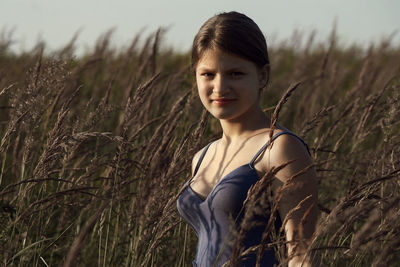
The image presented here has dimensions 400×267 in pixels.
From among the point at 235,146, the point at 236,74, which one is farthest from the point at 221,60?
the point at 235,146

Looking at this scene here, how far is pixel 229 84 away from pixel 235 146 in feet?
0.76

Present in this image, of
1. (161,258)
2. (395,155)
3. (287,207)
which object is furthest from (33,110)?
(395,155)

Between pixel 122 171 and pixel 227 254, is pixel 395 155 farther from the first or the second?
pixel 122 171

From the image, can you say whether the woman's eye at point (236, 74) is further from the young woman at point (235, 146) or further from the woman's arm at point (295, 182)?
the woman's arm at point (295, 182)

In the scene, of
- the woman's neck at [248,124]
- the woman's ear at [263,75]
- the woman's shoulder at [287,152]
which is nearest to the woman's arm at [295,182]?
the woman's shoulder at [287,152]

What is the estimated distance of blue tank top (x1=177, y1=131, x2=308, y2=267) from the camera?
1797 millimetres

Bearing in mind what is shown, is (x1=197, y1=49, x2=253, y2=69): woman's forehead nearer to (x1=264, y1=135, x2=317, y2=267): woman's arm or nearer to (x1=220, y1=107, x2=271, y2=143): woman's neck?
(x1=220, y1=107, x2=271, y2=143): woman's neck

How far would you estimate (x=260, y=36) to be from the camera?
6.47 ft

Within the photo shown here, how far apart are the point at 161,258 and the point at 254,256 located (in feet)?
2.14

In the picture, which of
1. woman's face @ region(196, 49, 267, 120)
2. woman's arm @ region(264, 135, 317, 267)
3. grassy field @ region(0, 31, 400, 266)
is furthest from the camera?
woman's face @ region(196, 49, 267, 120)

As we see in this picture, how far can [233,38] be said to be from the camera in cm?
191

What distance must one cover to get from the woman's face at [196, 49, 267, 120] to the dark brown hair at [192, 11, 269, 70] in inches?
0.9

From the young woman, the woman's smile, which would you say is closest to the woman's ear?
the young woman

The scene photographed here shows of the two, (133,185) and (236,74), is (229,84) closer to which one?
(236,74)
